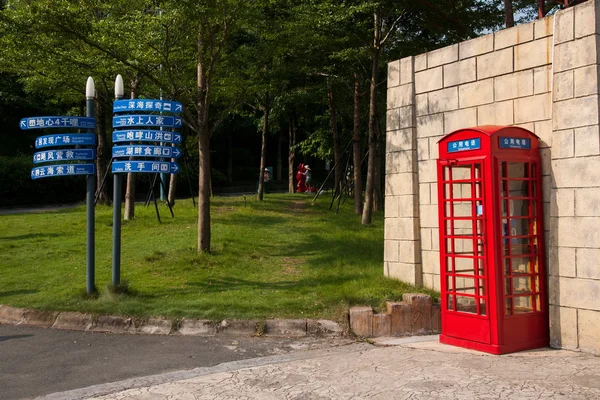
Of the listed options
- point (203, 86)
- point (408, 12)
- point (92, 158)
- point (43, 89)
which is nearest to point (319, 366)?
point (92, 158)

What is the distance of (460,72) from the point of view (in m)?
9.41

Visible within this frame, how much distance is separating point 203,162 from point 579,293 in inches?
309

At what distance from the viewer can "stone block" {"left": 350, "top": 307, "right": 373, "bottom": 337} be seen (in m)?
A: 8.64

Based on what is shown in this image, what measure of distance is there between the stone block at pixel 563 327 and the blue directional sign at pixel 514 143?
2051mm

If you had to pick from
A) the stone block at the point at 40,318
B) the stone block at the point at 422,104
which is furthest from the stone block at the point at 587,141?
the stone block at the point at 40,318

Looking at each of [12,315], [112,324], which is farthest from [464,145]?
[12,315]

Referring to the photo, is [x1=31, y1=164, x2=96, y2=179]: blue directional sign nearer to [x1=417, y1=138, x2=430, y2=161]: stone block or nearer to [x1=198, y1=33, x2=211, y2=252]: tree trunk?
[x1=198, y1=33, x2=211, y2=252]: tree trunk

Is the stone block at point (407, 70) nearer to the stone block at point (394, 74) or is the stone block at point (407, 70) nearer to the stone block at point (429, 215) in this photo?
the stone block at point (394, 74)

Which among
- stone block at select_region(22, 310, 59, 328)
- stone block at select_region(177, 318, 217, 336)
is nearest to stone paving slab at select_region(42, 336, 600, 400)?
stone block at select_region(177, 318, 217, 336)

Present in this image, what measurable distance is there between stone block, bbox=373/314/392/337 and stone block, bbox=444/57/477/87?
372 centimetres

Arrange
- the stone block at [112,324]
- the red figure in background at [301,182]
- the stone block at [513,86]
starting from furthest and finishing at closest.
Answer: the red figure in background at [301,182]
the stone block at [112,324]
the stone block at [513,86]

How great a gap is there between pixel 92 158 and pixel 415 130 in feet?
17.9

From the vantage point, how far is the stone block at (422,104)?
999 cm

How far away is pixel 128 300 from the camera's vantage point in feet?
32.0
